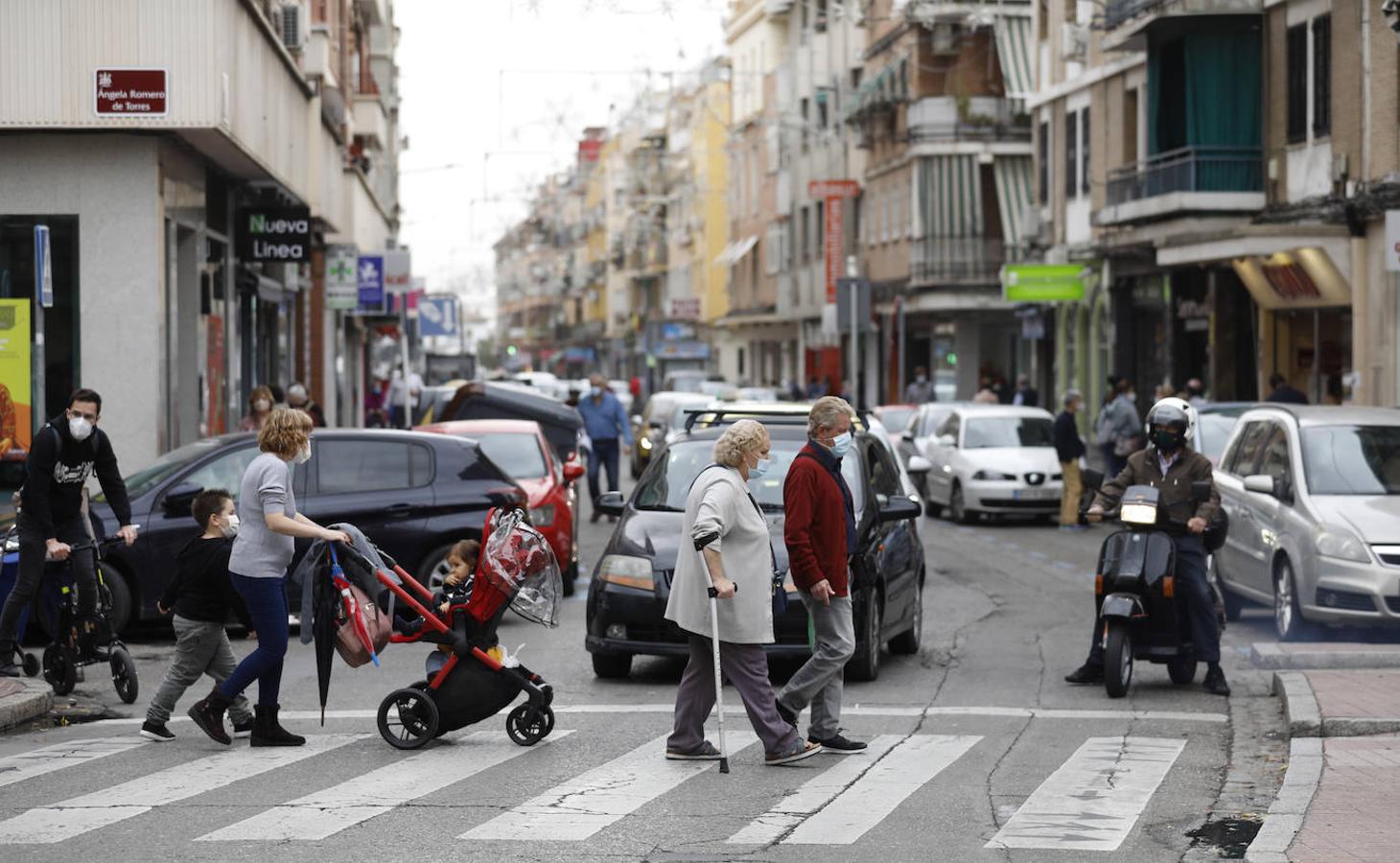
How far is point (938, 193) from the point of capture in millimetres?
55469

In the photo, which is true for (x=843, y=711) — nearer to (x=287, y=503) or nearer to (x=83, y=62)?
(x=287, y=503)

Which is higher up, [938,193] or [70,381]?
[938,193]

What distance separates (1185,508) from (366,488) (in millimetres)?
6502

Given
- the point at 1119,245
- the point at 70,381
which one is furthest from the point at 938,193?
the point at 70,381

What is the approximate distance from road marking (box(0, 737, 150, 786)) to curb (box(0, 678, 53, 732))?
661 millimetres

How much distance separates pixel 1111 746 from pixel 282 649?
167 inches

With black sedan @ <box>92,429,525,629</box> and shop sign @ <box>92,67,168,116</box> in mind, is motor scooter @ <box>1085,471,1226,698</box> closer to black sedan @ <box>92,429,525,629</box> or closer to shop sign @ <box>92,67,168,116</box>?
black sedan @ <box>92,429,525,629</box>

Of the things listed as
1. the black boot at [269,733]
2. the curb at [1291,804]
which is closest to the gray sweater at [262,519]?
the black boot at [269,733]

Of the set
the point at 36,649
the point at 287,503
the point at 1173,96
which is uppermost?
the point at 1173,96

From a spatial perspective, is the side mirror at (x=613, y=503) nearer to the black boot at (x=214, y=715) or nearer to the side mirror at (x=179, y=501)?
the side mirror at (x=179, y=501)

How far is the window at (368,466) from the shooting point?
16.6 m

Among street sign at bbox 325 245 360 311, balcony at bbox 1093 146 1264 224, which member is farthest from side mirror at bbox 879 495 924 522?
street sign at bbox 325 245 360 311

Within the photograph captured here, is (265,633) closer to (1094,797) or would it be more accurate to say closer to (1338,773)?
(1094,797)

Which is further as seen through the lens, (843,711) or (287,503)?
(843,711)
